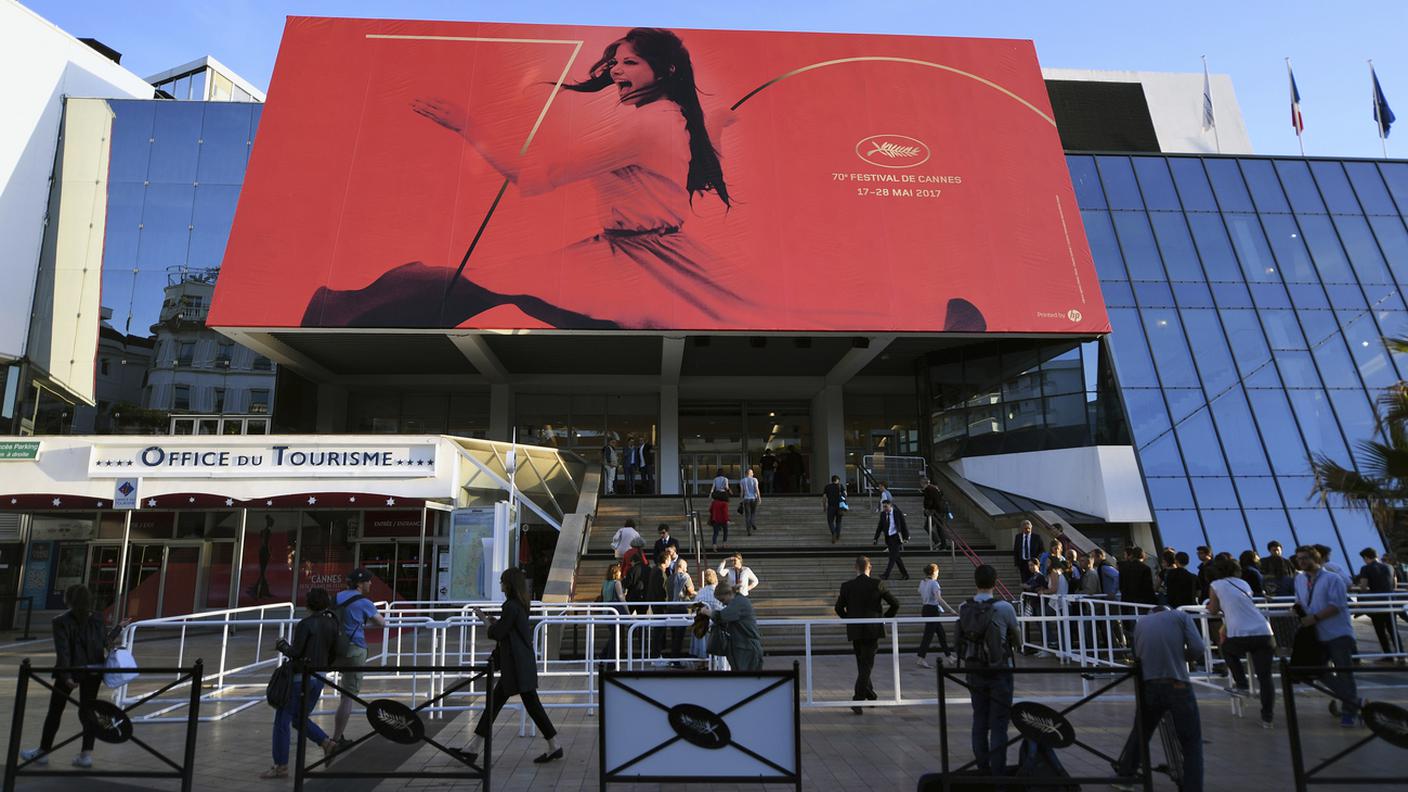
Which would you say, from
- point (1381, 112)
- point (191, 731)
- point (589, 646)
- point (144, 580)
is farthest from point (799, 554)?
point (1381, 112)

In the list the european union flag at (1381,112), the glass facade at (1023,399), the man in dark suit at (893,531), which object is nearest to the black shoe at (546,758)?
the man in dark suit at (893,531)

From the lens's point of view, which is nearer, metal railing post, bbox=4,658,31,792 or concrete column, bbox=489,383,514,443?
metal railing post, bbox=4,658,31,792

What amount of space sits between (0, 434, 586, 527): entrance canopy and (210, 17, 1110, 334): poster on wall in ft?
13.6

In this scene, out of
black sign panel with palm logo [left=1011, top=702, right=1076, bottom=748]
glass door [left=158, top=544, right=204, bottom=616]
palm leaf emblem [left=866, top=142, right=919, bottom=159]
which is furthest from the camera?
palm leaf emblem [left=866, top=142, right=919, bottom=159]

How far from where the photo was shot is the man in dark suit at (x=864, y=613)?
9023mm

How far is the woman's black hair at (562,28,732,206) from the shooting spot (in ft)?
75.6

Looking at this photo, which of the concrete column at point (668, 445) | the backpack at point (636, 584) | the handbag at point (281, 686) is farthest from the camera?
the concrete column at point (668, 445)

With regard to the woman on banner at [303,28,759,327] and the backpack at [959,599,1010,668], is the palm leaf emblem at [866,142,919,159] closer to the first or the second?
the woman on banner at [303,28,759,327]

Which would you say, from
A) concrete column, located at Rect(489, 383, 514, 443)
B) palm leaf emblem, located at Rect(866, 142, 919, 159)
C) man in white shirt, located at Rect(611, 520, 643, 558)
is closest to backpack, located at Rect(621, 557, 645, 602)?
man in white shirt, located at Rect(611, 520, 643, 558)

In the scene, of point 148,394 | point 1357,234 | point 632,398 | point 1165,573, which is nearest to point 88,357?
point 148,394

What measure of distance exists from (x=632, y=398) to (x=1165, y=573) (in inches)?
783

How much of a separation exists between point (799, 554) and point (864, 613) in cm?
836

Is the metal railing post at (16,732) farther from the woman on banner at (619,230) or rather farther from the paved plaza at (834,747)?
the woman on banner at (619,230)

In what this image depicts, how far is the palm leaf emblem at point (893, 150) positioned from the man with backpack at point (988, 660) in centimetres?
1914
